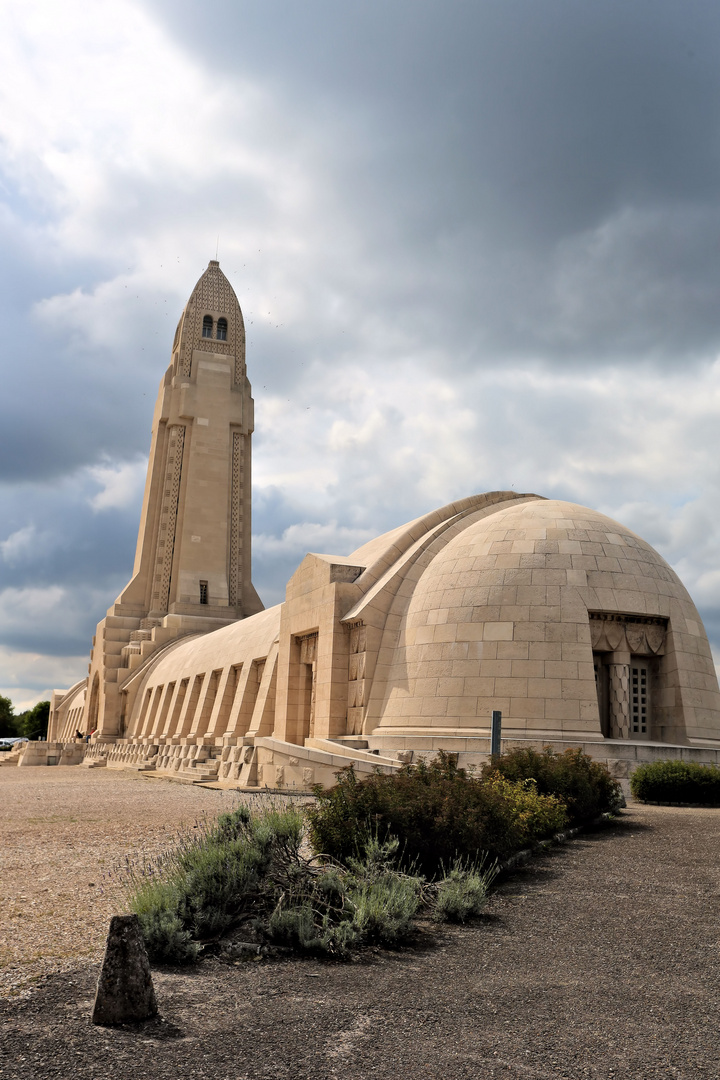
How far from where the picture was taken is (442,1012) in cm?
475

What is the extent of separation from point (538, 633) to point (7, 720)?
321ft

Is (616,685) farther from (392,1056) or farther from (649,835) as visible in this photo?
(392,1056)

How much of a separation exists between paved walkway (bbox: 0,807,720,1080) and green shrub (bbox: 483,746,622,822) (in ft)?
15.7

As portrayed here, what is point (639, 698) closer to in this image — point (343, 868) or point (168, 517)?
point (343, 868)

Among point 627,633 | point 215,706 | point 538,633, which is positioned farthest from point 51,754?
point 627,633

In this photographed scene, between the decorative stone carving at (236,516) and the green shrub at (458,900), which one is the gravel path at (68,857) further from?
the decorative stone carving at (236,516)

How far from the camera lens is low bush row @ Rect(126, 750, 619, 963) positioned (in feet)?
19.8

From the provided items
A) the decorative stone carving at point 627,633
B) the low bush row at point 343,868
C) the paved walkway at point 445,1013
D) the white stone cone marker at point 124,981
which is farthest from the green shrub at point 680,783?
the white stone cone marker at point 124,981

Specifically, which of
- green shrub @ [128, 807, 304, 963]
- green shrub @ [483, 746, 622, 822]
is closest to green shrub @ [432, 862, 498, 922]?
green shrub @ [128, 807, 304, 963]

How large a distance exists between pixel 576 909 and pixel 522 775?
482 cm

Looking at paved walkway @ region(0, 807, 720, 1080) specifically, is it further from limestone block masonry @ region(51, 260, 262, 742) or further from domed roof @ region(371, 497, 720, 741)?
limestone block masonry @ region(51, 260, 262, 742)

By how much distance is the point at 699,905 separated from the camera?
719 centimetres

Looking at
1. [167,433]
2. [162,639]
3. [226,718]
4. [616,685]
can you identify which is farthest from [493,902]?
[167,433]

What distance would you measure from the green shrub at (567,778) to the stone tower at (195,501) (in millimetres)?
36018
